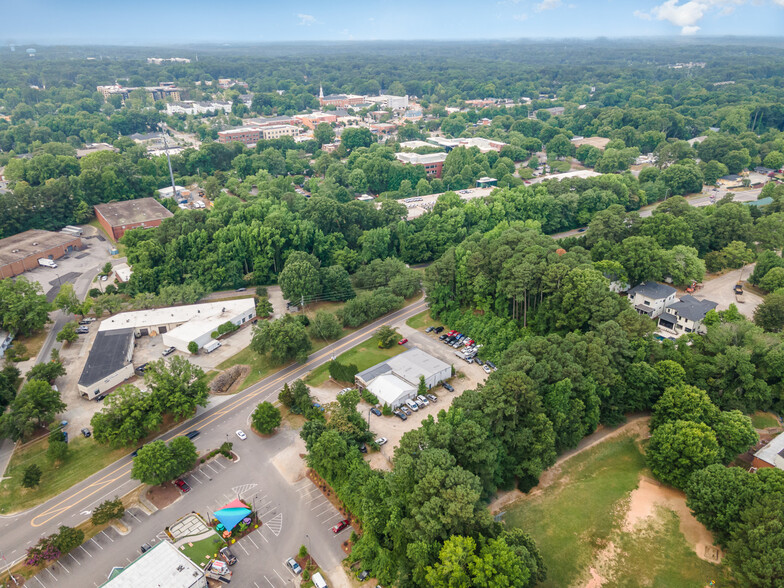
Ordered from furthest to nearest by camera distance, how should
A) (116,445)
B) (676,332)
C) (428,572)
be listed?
1. (676,332)
2. (116,445)
3. (428,572)

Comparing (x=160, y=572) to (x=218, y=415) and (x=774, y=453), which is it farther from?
(x=774, y=453)


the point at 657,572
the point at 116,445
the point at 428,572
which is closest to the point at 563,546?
the point at 657,572

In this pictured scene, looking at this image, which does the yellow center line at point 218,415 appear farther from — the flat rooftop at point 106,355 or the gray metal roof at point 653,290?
the gray metal roof at point 653,290

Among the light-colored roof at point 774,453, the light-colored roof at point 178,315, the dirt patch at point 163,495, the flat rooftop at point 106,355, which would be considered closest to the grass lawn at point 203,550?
the dirt patch at point 163,495

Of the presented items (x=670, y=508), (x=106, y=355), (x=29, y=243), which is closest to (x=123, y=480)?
(x=106, y=355)

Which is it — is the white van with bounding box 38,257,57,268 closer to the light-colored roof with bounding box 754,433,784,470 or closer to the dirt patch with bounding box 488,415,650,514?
the dirt patch with bounding box 488,415,650,514

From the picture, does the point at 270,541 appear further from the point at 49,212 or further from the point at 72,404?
the point at 49,212
